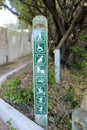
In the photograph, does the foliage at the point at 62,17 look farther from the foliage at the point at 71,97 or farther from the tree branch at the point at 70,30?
the foliage at the point at 71,97

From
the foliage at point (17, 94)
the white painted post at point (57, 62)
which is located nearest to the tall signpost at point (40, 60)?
the foliage at point (17, 94)

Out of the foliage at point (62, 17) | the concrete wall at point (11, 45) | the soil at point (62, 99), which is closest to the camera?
the soil at point (62, 99)

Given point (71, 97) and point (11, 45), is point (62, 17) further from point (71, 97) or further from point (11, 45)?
point (11, 45)

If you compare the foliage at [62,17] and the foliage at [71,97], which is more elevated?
the foliage at [62,17]

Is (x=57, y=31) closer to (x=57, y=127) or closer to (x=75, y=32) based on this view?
(x=75, y=32)

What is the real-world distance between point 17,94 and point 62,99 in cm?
128

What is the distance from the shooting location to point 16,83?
7.20 metres

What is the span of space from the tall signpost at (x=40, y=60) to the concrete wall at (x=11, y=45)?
969 cm

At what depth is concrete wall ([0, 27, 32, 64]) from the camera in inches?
568

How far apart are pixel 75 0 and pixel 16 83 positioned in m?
4.70

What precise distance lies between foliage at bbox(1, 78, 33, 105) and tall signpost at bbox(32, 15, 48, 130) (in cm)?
146

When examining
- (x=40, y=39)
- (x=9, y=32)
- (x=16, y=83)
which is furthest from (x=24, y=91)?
(x=9, y=32)

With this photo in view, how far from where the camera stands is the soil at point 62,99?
19.2 feet

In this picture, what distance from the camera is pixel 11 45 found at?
54.2 feet
